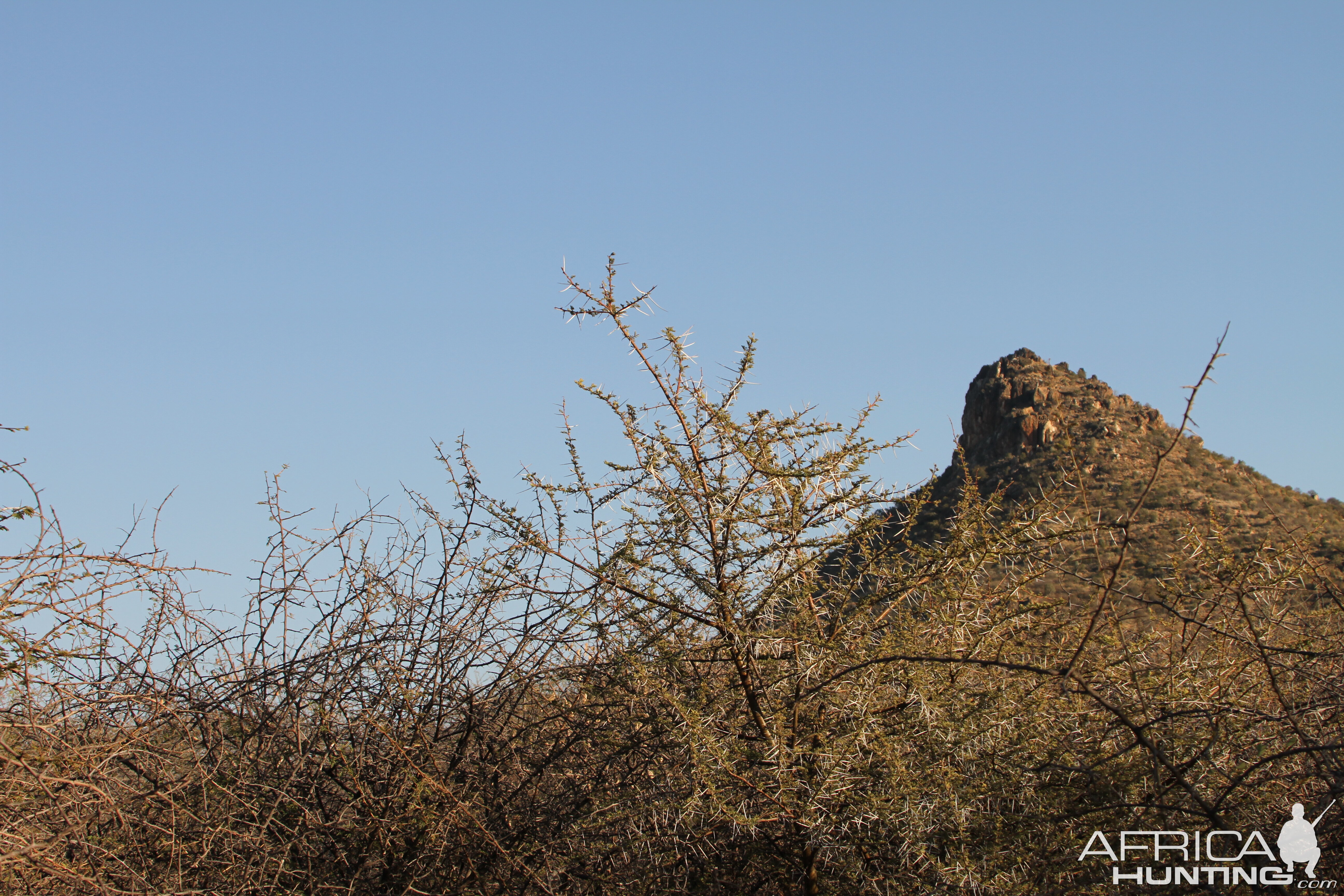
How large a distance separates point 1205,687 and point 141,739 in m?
3.93

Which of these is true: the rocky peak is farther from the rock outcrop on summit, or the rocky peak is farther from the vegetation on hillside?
the vegetation on hillside

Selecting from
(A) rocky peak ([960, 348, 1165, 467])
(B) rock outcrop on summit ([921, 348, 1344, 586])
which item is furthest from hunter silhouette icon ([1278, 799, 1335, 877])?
(A) rocky peak ([960, 348, 1165, 467])

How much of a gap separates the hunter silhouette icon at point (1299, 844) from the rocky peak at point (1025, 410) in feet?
98.5

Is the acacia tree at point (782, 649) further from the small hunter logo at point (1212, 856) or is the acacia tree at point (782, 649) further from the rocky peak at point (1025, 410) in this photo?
the rocky peak at point (1025, 410)

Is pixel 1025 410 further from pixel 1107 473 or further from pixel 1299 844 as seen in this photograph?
pixel 1299 844

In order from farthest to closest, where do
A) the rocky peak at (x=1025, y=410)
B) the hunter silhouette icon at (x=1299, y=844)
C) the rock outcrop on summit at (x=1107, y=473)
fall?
the rocky peak at (x=1025, y=410), the rock outcrop on summit at (x=1107, y=473), the hunter silhouette icon at (x=1299, y=844)

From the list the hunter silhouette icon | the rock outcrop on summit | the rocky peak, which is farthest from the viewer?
the rocky peak

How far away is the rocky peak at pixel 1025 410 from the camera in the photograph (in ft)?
128

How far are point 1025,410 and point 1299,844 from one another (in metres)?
47.3

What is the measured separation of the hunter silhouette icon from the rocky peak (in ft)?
98.5

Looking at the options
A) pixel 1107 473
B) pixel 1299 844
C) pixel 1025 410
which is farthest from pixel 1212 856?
pixel 1025 410

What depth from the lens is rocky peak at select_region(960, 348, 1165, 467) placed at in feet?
128

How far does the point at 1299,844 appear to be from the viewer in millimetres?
2652

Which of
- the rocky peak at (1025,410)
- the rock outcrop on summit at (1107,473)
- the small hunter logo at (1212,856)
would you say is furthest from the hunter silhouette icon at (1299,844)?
the rocky peak at (1025,410)
